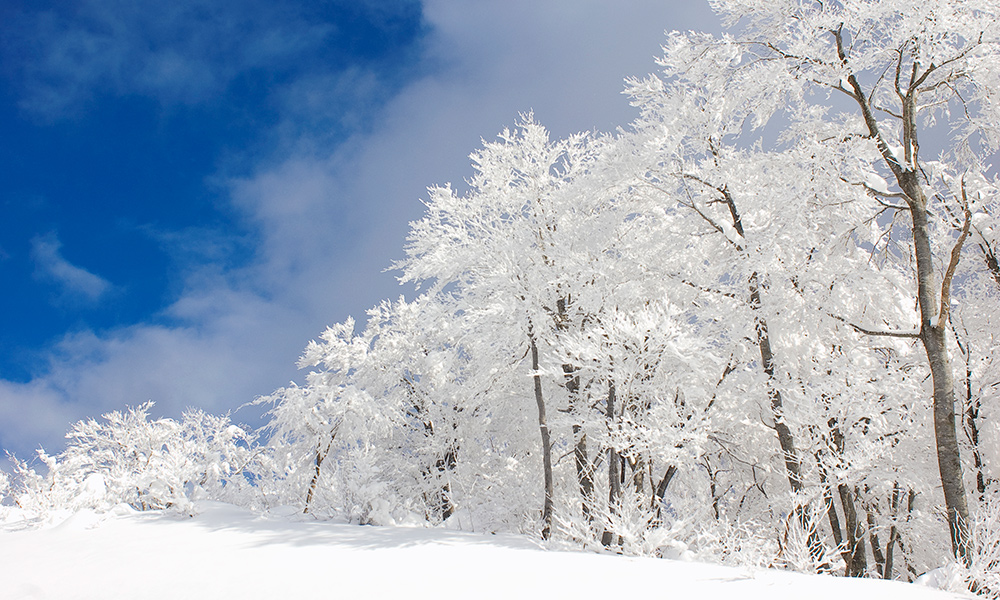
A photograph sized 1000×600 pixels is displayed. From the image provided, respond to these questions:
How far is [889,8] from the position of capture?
20.9 ft

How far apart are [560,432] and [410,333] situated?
8.59m

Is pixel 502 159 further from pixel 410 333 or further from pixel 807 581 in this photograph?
pixel 807 581

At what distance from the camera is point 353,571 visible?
174 inches

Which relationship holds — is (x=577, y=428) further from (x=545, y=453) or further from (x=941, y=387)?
(x=941, y=387)

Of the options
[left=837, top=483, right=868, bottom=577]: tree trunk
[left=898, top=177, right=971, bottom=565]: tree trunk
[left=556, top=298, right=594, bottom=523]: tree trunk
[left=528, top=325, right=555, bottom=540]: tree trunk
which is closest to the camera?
[left=898, top=177, right=971, bottom=565]: tree trunk

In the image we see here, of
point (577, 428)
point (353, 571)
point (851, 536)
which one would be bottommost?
→ point (851, 536)

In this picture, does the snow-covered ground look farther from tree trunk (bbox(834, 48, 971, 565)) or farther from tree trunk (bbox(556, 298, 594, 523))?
tree trunk (bbox(556, 298, 594, 523))

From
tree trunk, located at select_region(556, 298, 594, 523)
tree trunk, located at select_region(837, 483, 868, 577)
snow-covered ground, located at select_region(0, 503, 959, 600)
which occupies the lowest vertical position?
tree trunk, located at select_region(837, 483, 868, 577)

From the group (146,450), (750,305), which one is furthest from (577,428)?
(146,450)

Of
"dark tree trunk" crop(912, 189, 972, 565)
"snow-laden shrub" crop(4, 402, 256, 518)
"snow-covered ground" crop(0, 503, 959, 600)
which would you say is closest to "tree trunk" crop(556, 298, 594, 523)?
"snow-covered ground" crop(0, 503, 959, 600)

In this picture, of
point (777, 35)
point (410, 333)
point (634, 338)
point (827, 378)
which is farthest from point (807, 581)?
point (410, 333)

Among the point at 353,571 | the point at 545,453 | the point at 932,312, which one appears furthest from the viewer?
the point at 545,453

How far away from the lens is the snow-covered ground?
12.3ft

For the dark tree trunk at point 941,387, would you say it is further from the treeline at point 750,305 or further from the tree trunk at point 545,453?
the tree trunk at point 545,453
